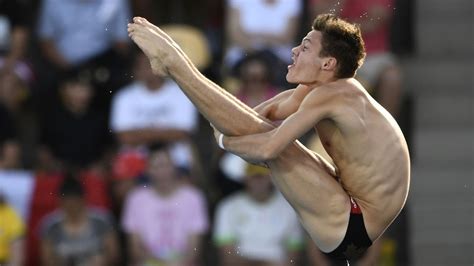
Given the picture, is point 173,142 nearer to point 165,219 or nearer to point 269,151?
point 165,219

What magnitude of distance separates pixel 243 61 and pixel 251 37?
1.19 ft

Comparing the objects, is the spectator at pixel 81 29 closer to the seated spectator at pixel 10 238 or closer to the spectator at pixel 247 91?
the spectator at pixel 247 91

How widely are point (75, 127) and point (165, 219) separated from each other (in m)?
1.19

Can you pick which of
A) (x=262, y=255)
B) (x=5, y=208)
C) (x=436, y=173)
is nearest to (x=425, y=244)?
(x=436, y=173)

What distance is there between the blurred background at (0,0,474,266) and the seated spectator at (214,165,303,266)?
1 cm

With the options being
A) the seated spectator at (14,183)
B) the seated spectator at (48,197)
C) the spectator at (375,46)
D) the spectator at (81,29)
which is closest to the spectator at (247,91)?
the spectator at (375,46)

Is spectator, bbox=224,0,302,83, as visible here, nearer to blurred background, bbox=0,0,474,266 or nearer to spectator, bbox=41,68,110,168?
blurred background, bbox=0,0,474,266

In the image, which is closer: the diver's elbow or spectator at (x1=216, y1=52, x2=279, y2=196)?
Result: the diver's elbow

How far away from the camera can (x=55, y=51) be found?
1172cm

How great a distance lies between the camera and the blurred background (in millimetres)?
10852

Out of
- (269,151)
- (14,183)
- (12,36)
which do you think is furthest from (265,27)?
(269,151)

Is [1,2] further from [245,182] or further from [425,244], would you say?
[425,244]

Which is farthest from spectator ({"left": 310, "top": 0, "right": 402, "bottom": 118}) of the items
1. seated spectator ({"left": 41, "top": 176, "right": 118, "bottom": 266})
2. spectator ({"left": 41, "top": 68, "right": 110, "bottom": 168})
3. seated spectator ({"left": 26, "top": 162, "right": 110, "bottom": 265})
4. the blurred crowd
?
seated spectator ({"left": 41, "top": 176, "right": 118, "bottom": 266})

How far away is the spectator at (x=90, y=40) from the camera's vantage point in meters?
11.5
